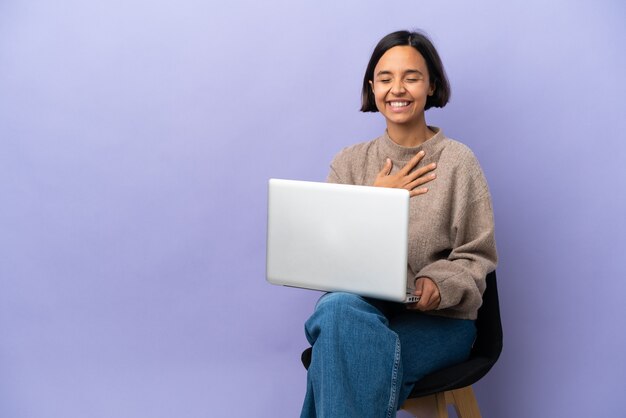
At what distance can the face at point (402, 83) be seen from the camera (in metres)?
2.24

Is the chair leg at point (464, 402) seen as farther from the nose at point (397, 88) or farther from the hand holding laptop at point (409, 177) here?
the nose at point (397, 88)

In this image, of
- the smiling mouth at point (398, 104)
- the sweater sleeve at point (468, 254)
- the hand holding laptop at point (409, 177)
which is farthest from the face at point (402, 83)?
the sweater sleeve at point (468, 254)

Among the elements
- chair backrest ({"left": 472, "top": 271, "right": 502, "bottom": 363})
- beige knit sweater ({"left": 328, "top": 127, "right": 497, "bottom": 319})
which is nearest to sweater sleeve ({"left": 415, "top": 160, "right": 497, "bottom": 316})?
beige knit sweater ({"left": 328, "top": 127, "right": 497, "bottom": 319})

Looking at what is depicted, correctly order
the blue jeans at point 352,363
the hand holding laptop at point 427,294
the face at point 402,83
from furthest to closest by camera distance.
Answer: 1. the face at point 402,83
2. the hand holding laptop at point 427,294
3. the blue jeans at point 352,363

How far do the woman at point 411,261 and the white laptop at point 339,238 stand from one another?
0.06 meters

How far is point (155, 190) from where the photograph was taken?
292cm

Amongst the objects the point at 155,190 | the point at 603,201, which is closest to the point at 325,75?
the point at 155,190

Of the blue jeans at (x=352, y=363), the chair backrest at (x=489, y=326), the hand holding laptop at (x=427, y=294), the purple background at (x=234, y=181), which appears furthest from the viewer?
the purple background at (x=234, y=181)

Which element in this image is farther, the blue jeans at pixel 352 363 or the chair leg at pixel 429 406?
the chair leg at pixel 429 406

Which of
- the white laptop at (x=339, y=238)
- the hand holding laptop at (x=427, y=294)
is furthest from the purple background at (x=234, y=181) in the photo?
the white laptop at (x=339, y=238)

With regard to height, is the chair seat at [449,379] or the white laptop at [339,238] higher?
the white laptop at [339,238]

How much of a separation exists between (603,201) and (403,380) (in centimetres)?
104

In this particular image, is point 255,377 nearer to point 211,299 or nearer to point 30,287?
point 211,299

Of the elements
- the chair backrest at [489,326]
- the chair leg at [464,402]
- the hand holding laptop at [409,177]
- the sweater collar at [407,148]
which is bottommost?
the chair leg at [464,402]
